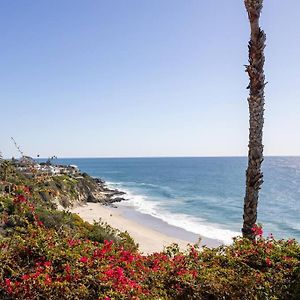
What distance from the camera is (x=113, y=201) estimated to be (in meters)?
52.5

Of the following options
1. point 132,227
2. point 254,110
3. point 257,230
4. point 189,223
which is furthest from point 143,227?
point 254,110

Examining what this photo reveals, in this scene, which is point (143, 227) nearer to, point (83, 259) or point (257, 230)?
point (257, 230)

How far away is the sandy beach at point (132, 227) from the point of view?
26.8 metres

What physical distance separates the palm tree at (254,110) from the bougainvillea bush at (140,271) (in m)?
1.04

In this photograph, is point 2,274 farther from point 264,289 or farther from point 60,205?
point 60,205

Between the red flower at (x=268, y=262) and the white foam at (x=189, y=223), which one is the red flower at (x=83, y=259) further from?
the white foam at (x=189, y=223)

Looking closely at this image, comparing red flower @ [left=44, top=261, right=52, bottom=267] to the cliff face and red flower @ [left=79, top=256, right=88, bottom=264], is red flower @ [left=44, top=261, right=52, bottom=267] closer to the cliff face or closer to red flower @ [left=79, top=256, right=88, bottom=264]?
red flower @ [left=79, top=256, right=88, bottom=264]

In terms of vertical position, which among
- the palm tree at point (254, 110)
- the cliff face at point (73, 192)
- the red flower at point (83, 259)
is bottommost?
the cliff face at point (73, 192)

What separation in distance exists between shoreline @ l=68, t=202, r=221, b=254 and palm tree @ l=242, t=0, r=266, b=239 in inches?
630

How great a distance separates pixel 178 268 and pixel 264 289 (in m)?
1.53

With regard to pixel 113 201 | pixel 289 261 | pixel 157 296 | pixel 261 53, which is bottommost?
pixel 113 201

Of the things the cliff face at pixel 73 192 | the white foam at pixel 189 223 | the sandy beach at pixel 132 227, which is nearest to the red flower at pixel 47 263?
the sandy beach at pixel 132 227

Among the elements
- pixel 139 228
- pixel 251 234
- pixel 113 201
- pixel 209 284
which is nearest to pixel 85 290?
pixel 209 284

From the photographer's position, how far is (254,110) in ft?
27.6
